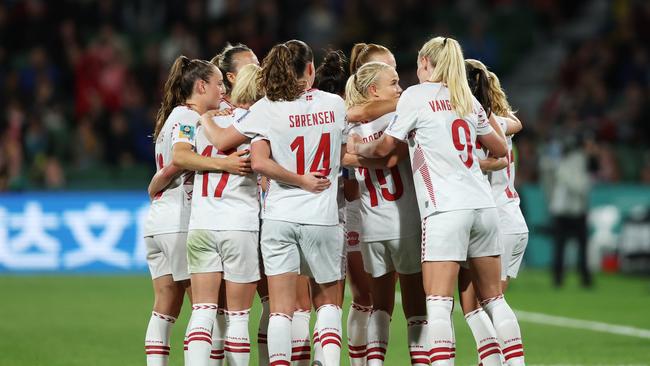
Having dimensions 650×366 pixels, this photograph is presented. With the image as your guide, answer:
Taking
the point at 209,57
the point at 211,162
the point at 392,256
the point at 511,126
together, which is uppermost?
the point at 209,57

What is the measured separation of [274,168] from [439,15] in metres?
17.9

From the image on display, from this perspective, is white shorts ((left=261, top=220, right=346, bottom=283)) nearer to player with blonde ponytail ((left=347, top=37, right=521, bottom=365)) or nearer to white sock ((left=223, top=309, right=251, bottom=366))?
white sock ((left=223, top=309, right=251, bottom=366))

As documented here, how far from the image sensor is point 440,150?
25.9 ft

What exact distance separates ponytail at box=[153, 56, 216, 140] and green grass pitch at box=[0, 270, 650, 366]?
2748 mm

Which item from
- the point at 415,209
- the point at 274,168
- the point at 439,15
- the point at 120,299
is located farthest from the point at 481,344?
the point at 439,15

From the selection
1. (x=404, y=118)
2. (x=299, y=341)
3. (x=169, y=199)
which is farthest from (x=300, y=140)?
(x=299, y=341)

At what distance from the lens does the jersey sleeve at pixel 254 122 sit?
794 cm

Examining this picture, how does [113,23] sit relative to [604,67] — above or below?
above

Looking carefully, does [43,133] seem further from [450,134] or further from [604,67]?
[450,134]

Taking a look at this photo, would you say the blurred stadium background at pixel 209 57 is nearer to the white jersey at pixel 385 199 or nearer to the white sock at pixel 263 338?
the white sock at pixel 263 338

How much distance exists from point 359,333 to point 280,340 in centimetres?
103

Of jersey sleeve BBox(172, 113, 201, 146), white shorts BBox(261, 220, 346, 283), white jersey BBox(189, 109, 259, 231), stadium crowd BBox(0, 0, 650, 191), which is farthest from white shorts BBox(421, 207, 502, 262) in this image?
stadium crowd BBox(0, 0, 650, 191)

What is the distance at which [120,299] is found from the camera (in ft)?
52.7

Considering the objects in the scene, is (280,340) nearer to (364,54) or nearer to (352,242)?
(352,242)
